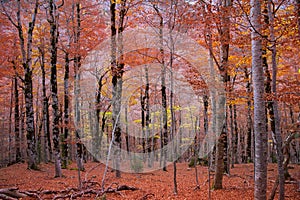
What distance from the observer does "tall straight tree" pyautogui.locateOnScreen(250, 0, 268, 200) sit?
5031mm

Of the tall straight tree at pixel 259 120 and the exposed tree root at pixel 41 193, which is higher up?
the tall straight tree at pixel 259 120

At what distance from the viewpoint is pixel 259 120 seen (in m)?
5.19

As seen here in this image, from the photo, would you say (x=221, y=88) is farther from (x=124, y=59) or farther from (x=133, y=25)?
(x=133, y=25)

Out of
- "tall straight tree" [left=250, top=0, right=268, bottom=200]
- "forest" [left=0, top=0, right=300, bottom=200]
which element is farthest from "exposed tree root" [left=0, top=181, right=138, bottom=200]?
"tall straight tree" [left=250, top=0, right=268, bottom=200]

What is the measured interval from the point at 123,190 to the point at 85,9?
13108 millimetres

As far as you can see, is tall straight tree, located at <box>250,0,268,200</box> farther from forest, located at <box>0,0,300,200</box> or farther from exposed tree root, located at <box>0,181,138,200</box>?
exposed tree root, located at <box>0,181,138,200</box>

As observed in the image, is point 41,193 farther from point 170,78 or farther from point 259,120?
point 170,78

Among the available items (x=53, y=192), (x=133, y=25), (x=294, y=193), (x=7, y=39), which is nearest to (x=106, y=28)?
(x=133, y=25)

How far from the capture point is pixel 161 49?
15273 millimetres

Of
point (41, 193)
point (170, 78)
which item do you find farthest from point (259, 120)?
point (170, 78)

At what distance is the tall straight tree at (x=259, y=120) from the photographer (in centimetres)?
503

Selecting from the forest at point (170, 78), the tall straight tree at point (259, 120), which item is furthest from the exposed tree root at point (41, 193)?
the tall straight tree at point (259, 120)

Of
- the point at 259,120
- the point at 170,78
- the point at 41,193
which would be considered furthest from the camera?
the point at 170,78

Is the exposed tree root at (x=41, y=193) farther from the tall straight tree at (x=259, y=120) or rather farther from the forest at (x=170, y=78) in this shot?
the tall straight tree at (x=259, y=120)
